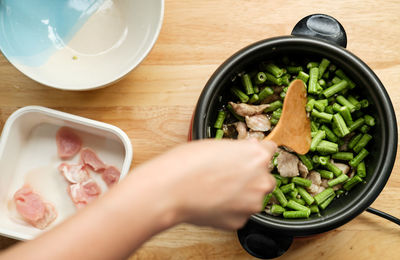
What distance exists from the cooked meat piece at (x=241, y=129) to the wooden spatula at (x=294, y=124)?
0.32ft

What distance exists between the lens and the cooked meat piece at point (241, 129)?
1.03m

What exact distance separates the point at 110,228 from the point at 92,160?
640 millimetres

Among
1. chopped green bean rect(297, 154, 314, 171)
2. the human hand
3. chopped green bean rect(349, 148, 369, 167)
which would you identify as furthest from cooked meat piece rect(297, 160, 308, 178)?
the human hand

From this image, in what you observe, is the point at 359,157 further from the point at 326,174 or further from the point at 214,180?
the point at 214,180

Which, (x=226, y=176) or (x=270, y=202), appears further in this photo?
(x=270, y=202)

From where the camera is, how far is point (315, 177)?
1037 millimetres

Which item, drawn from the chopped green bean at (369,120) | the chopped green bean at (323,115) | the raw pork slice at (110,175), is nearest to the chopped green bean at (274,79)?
the chopped green bean at (323,115)

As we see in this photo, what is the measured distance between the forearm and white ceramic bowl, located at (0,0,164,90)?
59cm

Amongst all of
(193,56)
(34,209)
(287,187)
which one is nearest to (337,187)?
(287,187)

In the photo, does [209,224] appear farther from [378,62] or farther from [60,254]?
[378,62]

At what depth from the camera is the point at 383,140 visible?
3.01 ft

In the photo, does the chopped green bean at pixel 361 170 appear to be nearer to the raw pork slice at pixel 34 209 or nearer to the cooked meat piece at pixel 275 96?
the cooked meat piece at pixel 275 96

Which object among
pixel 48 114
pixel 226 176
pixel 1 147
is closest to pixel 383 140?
pixel 226 176

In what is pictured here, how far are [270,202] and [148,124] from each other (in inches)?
15.2
